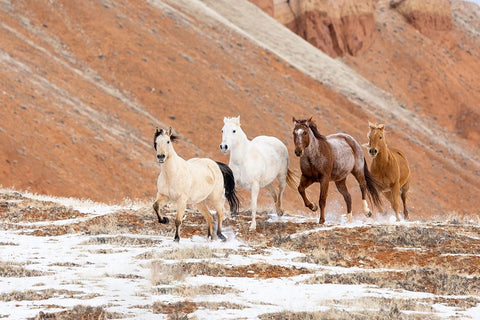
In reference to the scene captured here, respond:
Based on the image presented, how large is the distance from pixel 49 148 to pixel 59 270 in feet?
73.3

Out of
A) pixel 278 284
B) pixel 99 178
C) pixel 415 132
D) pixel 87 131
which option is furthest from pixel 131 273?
pixel 415 132

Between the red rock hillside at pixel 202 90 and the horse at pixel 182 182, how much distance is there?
16816mm

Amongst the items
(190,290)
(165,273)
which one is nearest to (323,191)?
(165,273)

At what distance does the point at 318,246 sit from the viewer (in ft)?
46.4

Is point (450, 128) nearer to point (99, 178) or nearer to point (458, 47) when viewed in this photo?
point (458, 47)

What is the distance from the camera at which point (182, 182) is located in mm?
13219

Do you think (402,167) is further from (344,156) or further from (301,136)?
(301,136)

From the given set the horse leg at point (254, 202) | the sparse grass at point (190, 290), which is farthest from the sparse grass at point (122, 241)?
the sparse grass at point (190, 290)

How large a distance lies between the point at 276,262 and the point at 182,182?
2380 mm

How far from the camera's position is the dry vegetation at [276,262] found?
9.44 m

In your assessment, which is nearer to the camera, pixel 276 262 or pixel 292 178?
pixel 276 262

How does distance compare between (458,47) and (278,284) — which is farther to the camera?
(458,47)

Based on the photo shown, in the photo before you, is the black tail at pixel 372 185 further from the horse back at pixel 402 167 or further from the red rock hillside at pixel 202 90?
the red rock hillside at pixel 202 90

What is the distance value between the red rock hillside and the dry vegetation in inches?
585
